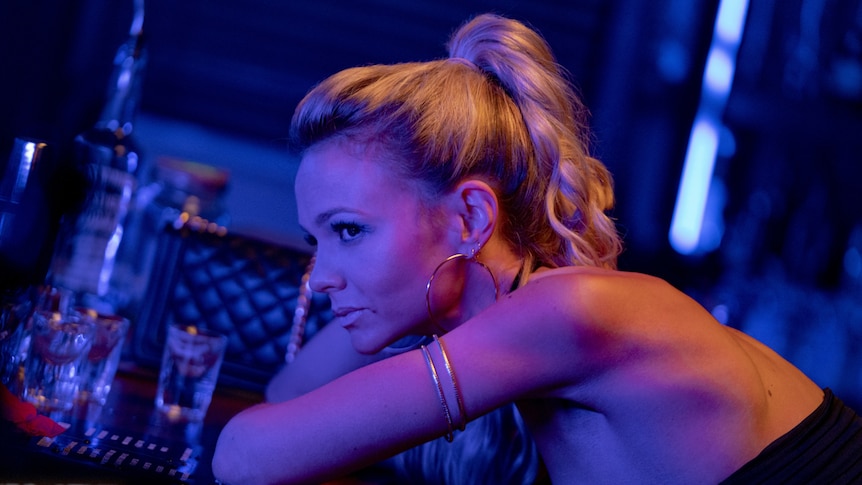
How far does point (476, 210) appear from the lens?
118cm

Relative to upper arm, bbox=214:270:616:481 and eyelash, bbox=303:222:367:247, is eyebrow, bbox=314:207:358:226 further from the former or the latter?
upper arm, bbox=214:270:616:481

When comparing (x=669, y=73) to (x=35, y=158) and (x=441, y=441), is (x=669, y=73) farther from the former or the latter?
(x=35, y=158)

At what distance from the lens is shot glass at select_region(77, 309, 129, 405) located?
48.9 inches

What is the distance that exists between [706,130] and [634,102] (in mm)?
300

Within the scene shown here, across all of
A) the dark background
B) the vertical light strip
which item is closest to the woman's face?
the dark background

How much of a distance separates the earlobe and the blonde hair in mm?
23

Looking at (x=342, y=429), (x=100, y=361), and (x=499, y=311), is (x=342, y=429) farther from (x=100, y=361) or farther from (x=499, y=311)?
(x=100, y=361)

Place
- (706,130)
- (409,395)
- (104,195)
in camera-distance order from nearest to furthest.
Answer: (409,395)
(104,195)
(706,130)

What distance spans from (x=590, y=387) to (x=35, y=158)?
0.88 metres

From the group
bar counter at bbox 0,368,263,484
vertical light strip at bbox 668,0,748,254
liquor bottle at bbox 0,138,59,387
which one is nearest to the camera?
bar counter at bbox 0,368,263,484

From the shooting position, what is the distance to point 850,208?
272 centimetres

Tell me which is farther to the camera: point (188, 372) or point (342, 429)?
point (188, 372)

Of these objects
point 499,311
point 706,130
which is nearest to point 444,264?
point 499,311

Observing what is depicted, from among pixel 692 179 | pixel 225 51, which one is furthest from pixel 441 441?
pixel 692 179
